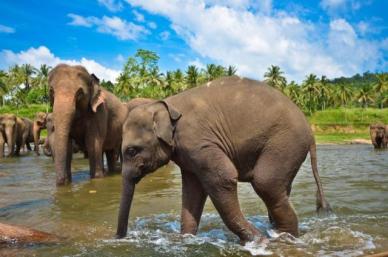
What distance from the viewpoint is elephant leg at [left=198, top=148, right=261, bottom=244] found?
538 cm

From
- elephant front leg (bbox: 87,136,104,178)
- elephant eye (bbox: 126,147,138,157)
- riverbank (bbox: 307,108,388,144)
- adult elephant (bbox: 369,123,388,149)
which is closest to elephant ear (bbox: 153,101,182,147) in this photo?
elephant eye (bbox: 126,147,138,157)

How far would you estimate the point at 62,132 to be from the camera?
1086 centimetres

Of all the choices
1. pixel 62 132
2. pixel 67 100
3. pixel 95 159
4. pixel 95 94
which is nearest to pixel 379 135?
pixel 95 159

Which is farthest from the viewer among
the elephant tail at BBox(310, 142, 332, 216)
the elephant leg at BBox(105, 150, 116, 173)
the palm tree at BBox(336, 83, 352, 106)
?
the palm tree at BBox(336, 83, 352, 106)

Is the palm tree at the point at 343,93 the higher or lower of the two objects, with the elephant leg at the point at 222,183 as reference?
higher

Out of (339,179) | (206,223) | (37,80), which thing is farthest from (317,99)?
(206,223)

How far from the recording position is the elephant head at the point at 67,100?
10758 millimetres

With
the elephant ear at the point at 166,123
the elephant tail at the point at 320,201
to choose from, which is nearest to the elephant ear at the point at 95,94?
the elephant ear at the point at 166,123

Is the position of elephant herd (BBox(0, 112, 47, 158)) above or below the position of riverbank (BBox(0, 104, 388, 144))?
below

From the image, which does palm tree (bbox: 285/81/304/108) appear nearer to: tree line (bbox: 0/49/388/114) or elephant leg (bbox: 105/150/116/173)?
tree line (bbox: 0/49/388/114)

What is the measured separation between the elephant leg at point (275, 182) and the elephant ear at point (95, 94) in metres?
7.08

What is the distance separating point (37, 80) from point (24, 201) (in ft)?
284

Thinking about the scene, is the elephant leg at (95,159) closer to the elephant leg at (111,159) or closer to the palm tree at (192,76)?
the elephant leg at (111,159)

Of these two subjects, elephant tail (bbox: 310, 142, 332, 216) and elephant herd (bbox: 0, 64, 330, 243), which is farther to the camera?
elephant tail (bbox: 310, 142, 332, 216)
